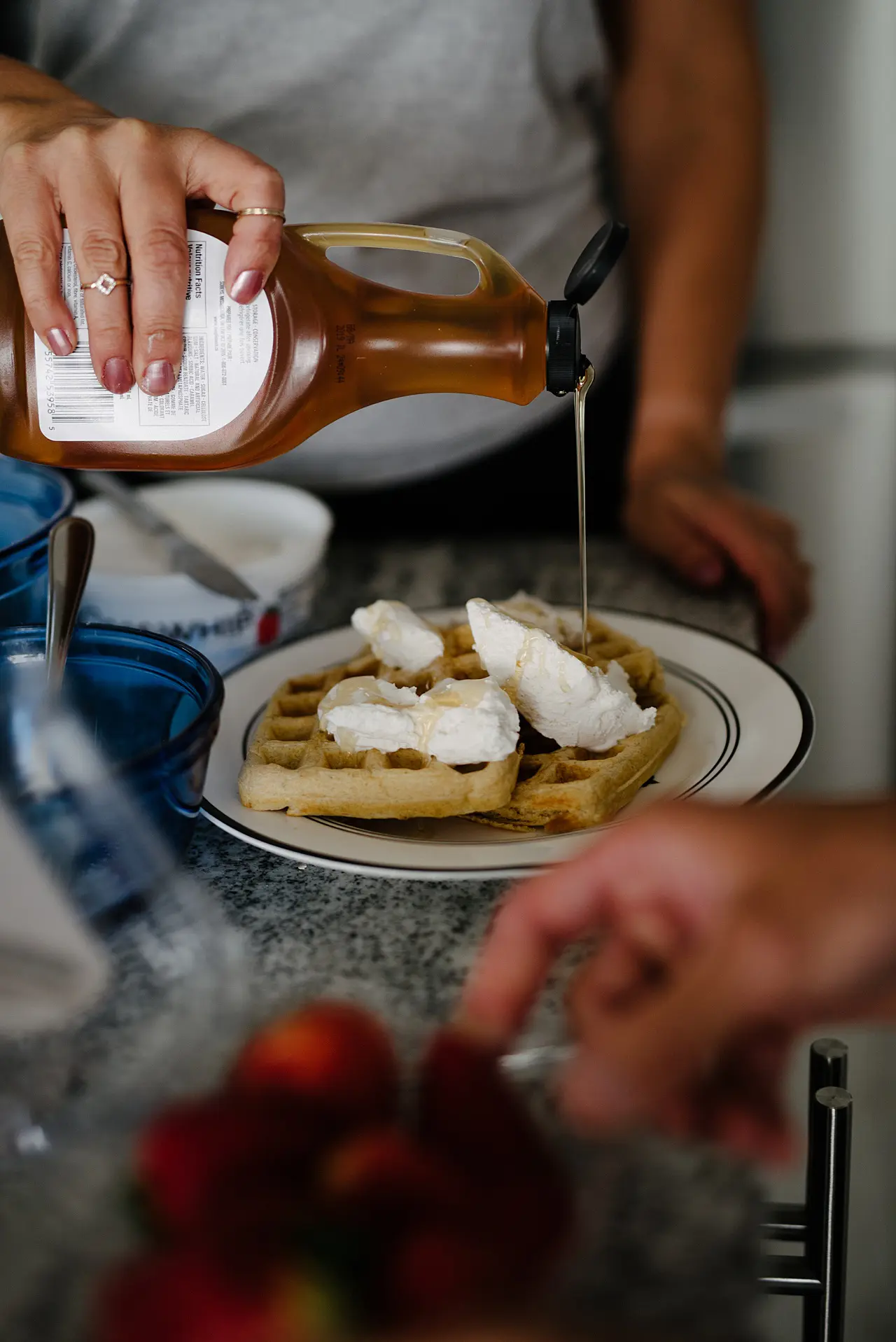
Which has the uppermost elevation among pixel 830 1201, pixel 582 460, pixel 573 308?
pixel 573 308

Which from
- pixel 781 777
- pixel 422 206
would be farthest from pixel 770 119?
pixel 781 777

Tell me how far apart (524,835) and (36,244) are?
18.1 inches

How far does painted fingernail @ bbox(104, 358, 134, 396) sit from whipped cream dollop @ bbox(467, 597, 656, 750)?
0.25 metres

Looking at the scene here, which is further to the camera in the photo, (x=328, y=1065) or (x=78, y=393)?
Result: (x=78, y=393)

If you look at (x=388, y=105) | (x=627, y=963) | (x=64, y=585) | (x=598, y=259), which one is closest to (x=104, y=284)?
(x=64, y=585)

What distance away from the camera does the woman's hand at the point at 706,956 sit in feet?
1.30

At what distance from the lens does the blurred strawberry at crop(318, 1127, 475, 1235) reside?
344 millimetres

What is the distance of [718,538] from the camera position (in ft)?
3.79

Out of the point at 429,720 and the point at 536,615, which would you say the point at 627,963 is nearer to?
the point at 429,720

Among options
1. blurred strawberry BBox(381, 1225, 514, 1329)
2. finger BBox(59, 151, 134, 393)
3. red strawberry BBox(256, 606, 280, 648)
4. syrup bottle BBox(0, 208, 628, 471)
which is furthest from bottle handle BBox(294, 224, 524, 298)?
blurred strawberry BBox(381, 1225, 514, 1329)

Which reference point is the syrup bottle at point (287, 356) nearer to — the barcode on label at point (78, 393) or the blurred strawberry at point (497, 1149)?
the barcode on label at point (78, 393)

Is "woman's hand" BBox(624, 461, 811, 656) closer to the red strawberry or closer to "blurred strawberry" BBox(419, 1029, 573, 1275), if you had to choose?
the red strawberry

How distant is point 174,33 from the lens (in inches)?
44.6

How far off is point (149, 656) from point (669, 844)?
0.35 metres
